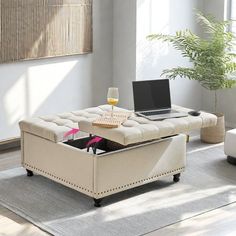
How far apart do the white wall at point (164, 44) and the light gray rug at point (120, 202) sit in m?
1.50

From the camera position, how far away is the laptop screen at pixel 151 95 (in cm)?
483

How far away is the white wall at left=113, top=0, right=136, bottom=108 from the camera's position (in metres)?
6.10

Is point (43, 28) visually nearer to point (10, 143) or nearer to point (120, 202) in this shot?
point (10, 143)

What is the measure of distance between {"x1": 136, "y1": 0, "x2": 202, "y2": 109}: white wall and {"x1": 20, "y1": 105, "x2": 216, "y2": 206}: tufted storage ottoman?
142cm

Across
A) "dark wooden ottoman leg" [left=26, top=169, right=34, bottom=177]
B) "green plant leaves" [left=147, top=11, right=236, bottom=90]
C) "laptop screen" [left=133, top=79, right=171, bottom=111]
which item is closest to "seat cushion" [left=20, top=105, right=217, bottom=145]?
"laptop screen" [left=133, top=79, right=171, bottom=111]

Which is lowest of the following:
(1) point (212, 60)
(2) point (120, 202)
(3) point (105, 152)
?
(2) point (120, 202)

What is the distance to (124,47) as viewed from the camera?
6207mm

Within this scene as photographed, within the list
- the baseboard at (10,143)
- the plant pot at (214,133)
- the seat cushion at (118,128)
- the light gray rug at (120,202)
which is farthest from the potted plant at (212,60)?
the baseboard at (10,143)

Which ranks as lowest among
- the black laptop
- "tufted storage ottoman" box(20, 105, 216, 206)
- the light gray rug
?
the light gray rug

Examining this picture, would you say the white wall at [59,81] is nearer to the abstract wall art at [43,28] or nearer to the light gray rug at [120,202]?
the abstract wall art at [43,28]

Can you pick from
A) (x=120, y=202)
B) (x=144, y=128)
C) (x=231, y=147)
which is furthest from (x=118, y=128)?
(x=231, y=147)

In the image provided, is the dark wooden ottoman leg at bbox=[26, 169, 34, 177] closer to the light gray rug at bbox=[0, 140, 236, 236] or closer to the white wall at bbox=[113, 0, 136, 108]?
the light gray rug at bbox=[0, 140, 236, 236]

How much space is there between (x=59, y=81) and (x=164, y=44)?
46.9 inches

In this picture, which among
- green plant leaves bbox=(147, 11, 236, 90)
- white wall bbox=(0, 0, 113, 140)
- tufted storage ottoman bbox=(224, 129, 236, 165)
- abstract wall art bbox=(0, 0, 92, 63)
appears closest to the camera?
tufted storage ottoman bbox=(224, 129, 236, 165)
